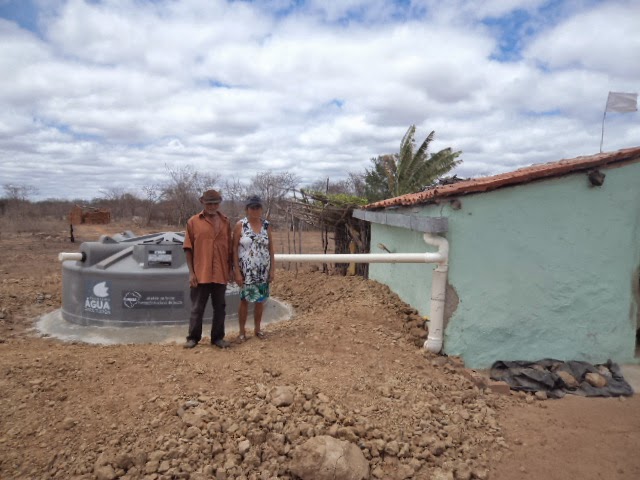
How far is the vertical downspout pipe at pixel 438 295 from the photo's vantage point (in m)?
4.39

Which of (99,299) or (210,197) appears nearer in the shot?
(210,197)

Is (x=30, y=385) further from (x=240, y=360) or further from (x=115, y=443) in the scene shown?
(x=240, y=360)

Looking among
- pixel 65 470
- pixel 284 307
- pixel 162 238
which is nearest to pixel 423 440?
pixel 65 470

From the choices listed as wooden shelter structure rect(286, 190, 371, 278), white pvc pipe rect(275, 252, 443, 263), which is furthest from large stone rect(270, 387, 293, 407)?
wooden shelter structure rect(286, 190, 371, 278)

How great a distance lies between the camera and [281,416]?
3.03 m

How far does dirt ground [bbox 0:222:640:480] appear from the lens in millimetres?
2693

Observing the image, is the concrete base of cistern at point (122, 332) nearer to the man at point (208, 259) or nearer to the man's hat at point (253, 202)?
the man at point (208, 259)

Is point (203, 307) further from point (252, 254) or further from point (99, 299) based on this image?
point (99, 299)

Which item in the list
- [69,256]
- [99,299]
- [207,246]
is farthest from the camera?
[99,299]

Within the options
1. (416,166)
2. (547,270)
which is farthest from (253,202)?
(416,166)

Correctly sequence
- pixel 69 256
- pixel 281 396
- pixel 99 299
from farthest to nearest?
pixel 99 299
pixel 69 256
pixel 281 396

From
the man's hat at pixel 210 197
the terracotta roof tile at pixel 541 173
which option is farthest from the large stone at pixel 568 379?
the man's hat at pixel 210 197

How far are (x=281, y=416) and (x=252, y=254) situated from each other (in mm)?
1794

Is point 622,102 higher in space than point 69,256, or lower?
higher
